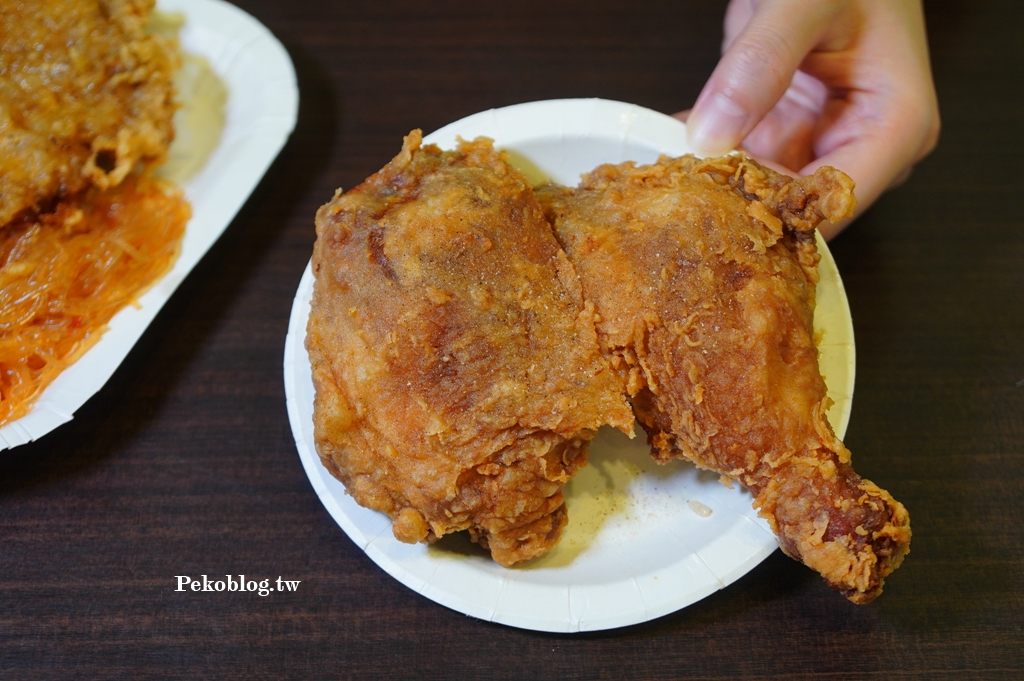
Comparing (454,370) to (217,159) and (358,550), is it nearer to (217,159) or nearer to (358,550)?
(358,550)

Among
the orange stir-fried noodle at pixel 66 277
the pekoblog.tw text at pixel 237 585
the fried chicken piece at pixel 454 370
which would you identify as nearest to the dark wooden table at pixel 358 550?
the pekoblog.tw text at pixel 237 585

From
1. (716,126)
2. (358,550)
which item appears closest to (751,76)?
(716,126)

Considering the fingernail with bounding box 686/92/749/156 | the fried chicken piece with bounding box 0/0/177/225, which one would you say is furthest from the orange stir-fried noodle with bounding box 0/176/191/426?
the fingernail with bounding box 686/92/749/156

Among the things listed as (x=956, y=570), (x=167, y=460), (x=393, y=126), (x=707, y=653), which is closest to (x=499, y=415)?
(x=707, y=653)

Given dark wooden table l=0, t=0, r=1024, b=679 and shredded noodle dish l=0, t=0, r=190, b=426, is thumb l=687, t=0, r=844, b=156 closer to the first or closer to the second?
dark wooden table l=0, t=0, r=1024, b=679

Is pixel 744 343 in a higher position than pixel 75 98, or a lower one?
higher
